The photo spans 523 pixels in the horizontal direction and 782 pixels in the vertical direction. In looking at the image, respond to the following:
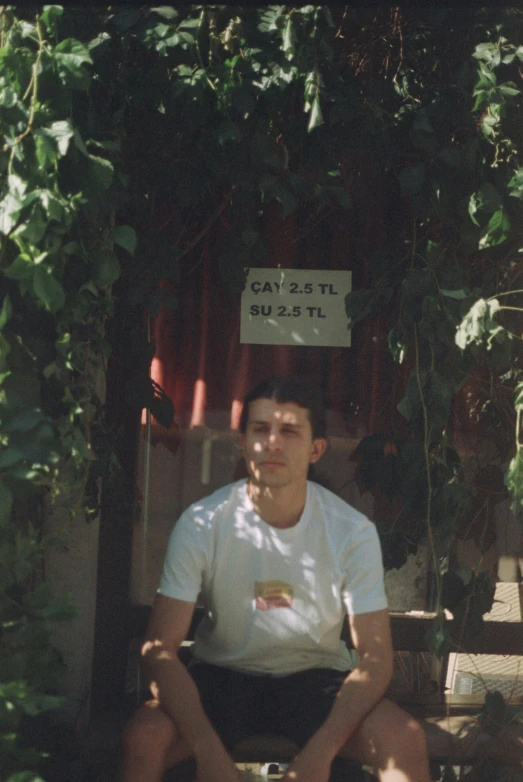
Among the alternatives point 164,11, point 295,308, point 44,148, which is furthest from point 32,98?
point 295,308

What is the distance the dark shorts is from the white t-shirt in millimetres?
41

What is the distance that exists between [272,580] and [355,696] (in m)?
0.45

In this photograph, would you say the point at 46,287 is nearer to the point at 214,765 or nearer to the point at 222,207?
the point at 222,207

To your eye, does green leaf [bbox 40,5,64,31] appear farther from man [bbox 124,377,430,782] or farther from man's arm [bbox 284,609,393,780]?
man's arm [bbox 284,609,393,780]

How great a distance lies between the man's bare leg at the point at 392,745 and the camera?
299 centimetres

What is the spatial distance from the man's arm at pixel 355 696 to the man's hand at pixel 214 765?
0.17 m

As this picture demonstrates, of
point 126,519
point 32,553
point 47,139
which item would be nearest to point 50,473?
→ point 32,553

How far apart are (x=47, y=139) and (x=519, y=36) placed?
163 cm

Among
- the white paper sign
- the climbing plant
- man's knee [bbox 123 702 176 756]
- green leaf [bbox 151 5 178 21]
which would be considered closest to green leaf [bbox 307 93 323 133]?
the climbing plant

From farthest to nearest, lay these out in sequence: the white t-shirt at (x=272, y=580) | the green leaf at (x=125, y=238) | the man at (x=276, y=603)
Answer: the white t-shirt at (x=272, y=580)
the man at (x=276, y=603)
the green leaf at (x=125, y=238)

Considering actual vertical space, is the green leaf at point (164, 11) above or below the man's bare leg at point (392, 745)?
above

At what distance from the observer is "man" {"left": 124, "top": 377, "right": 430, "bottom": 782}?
3180 mm

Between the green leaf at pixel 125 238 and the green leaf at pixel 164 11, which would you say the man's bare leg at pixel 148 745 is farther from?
the green leaf at pixel 164 11

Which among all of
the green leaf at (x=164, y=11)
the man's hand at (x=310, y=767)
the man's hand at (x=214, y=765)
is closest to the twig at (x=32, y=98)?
the green leaf at (x=164, y=11)
